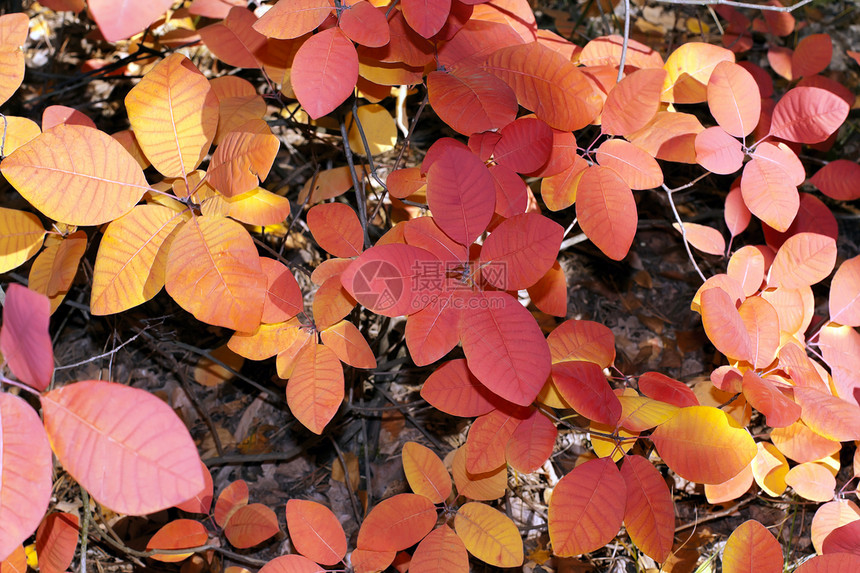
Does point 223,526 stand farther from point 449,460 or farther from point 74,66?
point 74,66

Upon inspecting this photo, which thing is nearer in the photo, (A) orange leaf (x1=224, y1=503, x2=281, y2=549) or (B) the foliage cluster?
(B) the foliage cluster

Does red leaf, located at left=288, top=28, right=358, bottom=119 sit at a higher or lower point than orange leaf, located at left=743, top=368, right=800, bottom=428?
higher

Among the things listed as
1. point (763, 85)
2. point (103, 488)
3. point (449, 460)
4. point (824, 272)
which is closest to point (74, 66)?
point (449, 460)

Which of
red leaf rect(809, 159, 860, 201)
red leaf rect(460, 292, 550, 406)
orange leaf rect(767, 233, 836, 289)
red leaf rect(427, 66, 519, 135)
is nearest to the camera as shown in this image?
red leaf rect(460, 292, 550, 406)

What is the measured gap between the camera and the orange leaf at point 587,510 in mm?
732

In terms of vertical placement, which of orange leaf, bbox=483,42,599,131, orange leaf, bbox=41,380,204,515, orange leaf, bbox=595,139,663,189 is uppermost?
orange leaf, bbox=483,42,599,131

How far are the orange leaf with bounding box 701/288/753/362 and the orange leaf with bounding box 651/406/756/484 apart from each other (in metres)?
0.11

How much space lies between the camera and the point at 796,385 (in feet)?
2.89

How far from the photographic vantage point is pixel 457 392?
0.81 meters

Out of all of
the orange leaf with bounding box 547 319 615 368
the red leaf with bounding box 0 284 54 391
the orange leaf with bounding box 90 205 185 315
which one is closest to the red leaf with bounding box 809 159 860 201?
the orange leaf with bounding box 547 319 615 368

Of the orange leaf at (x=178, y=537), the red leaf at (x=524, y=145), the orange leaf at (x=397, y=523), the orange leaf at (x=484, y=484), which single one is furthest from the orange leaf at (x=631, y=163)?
the orange leaf at (x=178, y=537)

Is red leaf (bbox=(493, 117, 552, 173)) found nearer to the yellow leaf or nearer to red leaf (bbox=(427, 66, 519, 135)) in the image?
red leaf (bbox=(427, 66, 519, 135))

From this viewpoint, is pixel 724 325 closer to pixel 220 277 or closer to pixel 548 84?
pixel 548 84

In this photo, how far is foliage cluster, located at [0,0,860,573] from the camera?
67cm
